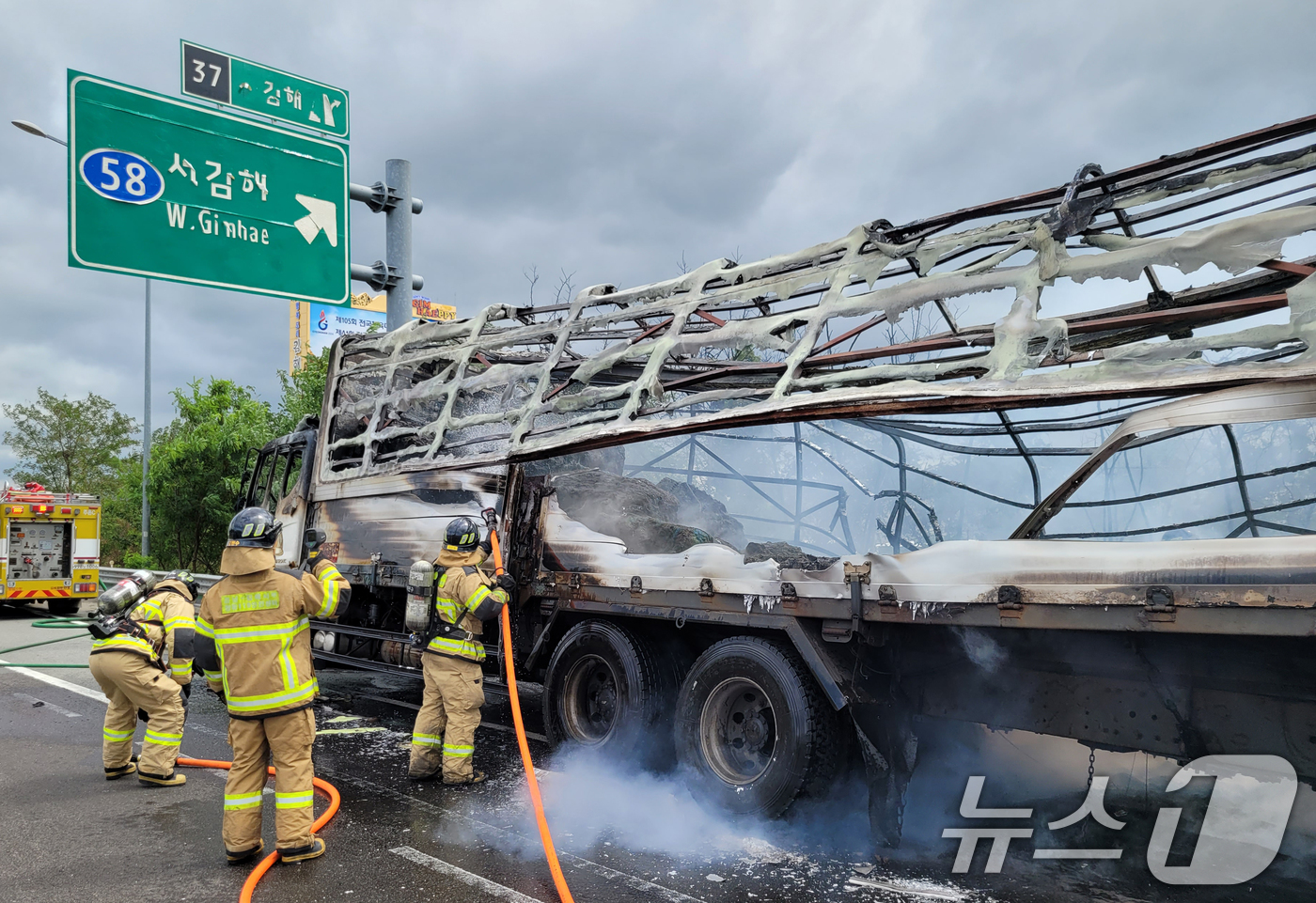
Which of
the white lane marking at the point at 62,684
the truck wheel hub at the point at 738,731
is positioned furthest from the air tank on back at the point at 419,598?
the white lane marking at the point at 62,684

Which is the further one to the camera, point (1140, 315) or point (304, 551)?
point (304, 551)

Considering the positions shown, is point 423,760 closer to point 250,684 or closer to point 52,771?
point 250,684

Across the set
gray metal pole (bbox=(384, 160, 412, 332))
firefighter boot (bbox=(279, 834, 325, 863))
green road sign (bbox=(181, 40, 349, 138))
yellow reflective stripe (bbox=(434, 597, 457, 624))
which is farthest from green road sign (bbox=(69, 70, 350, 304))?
firefighter boot (bbox=(279, 834, 325, 863))

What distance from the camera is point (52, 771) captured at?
617 cm

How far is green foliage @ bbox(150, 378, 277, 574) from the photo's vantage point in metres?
25.3

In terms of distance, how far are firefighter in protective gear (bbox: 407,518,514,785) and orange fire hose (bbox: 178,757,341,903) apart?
55 cm

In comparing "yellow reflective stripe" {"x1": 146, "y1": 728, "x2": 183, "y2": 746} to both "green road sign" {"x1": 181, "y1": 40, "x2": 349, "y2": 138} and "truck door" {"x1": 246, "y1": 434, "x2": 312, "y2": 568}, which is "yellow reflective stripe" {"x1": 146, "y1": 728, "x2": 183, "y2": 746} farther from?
"green road sign" {"x1": 181, "y1": 40, "x2": 349, "y2": 138}

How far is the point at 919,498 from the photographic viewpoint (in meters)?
5.04

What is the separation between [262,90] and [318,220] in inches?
53.5

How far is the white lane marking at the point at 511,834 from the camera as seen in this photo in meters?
3.97

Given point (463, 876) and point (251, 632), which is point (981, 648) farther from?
point (251, 632)

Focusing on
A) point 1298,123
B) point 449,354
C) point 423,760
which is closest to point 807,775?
point 423,760

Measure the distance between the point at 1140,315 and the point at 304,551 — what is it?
25.6ft

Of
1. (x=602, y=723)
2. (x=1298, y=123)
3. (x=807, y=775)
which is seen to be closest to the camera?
(x=1298, y=123)
